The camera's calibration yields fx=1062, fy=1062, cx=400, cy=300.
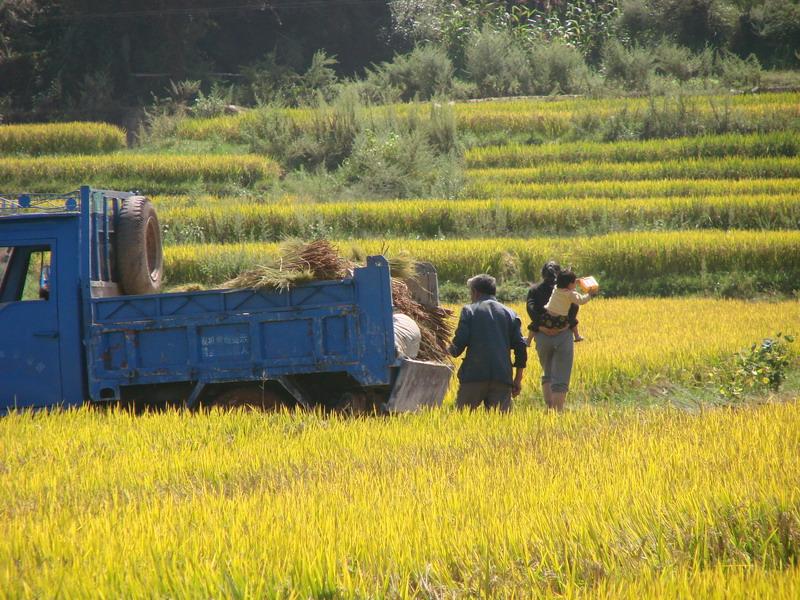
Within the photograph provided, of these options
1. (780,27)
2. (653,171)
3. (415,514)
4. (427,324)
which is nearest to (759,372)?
(427,324)

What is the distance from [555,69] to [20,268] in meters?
32.7

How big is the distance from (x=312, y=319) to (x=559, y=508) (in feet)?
14.8

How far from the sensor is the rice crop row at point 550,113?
31.0 metres

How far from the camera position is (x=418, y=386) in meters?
9.78

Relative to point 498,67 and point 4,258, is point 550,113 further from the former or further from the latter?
point 4,258

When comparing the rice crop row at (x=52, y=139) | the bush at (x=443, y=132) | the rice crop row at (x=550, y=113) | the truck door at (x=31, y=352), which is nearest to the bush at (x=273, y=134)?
the rice crop row at (x=550, y=113)

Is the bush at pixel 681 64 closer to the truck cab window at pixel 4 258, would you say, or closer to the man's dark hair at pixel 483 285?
the man's dark hair at pixel 483 285

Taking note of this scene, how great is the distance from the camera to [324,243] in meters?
10.1

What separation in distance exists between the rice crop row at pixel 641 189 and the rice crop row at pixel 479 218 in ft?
4.08

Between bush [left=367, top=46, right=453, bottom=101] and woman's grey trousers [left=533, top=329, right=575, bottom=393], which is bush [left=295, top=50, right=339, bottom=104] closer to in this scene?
bush [left=367, top=46, right=453, bottom=101]

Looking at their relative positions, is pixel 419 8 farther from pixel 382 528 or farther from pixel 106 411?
pixel 382 528

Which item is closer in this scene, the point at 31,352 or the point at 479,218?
the point at 31,352

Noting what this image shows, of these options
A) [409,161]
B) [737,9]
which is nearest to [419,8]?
[737,9]

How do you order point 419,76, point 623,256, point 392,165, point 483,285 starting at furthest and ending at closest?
point 419,76 < point 392,165 < point 623,256 < point 483,285
